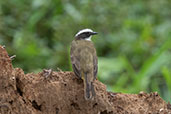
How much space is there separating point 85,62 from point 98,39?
4721 mm

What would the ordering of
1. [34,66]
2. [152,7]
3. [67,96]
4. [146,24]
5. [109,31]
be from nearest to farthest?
[67,96]
[34,66]
[109,31]
[146,24]
[152,7]

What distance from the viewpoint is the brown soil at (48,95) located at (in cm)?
423

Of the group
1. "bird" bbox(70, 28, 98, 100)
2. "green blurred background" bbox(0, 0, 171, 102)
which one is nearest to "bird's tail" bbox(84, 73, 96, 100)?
"bird" bbox(70, 28, 98, 100)

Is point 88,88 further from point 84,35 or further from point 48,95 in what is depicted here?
point 84,35

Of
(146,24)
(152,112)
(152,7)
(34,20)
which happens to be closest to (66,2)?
(34,20)

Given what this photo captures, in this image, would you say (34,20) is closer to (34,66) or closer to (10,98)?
(34,66)

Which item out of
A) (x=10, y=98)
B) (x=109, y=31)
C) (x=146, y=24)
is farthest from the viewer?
(x=146, y=24)

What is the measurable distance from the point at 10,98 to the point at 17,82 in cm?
27

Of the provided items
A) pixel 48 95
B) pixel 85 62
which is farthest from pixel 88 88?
pixel 85 62

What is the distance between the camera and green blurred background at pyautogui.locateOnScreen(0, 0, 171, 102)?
8.87 meters

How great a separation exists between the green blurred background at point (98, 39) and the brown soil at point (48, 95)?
326cm

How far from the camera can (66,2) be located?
10.6 meters

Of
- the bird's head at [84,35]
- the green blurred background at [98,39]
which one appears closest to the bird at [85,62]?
the bird's head at [84,35]

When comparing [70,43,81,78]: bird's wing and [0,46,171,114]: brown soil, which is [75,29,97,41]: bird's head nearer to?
[70,43,81,78]: bird's wing
